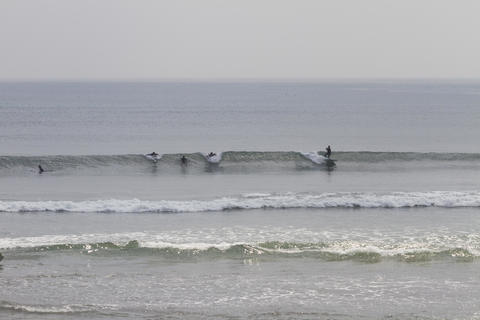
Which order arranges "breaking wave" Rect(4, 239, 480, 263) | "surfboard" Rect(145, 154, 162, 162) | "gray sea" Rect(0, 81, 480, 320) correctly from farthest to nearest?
"surfboard" Rect(145, 154, 162, 162), "breaking wave" Rect(4, 239, 480, 263), "gray sea" Rect(0, 81, 480, 320)

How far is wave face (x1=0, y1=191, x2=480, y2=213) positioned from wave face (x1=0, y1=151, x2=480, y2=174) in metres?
11.2

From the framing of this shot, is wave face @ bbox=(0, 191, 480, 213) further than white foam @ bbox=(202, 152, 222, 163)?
No

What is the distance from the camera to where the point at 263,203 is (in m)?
29.6

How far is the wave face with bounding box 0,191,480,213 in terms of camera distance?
2853 centimetres

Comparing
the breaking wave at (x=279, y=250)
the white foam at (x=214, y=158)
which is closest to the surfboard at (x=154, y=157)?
the white foam at (x=214, y=158)

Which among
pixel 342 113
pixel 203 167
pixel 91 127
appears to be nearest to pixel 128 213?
pixel 203 167

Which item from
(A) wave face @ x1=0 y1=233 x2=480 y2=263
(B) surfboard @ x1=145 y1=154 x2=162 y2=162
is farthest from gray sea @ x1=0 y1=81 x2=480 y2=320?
(B) surfboard @ x1=145 y1=154 x2=162 y2=162

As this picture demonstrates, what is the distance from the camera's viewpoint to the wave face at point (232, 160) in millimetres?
41406

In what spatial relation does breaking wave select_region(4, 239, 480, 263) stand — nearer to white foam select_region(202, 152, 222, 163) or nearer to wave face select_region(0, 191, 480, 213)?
wave face select_region(0, 191, 480, 213)

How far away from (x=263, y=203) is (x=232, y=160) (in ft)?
46.4

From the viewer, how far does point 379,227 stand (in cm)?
2548

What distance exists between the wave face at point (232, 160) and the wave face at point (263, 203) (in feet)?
36.8

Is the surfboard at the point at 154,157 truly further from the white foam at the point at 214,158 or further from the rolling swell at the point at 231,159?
the white foam at the point at 214,158

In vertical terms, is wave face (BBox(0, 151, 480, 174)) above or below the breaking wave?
above
